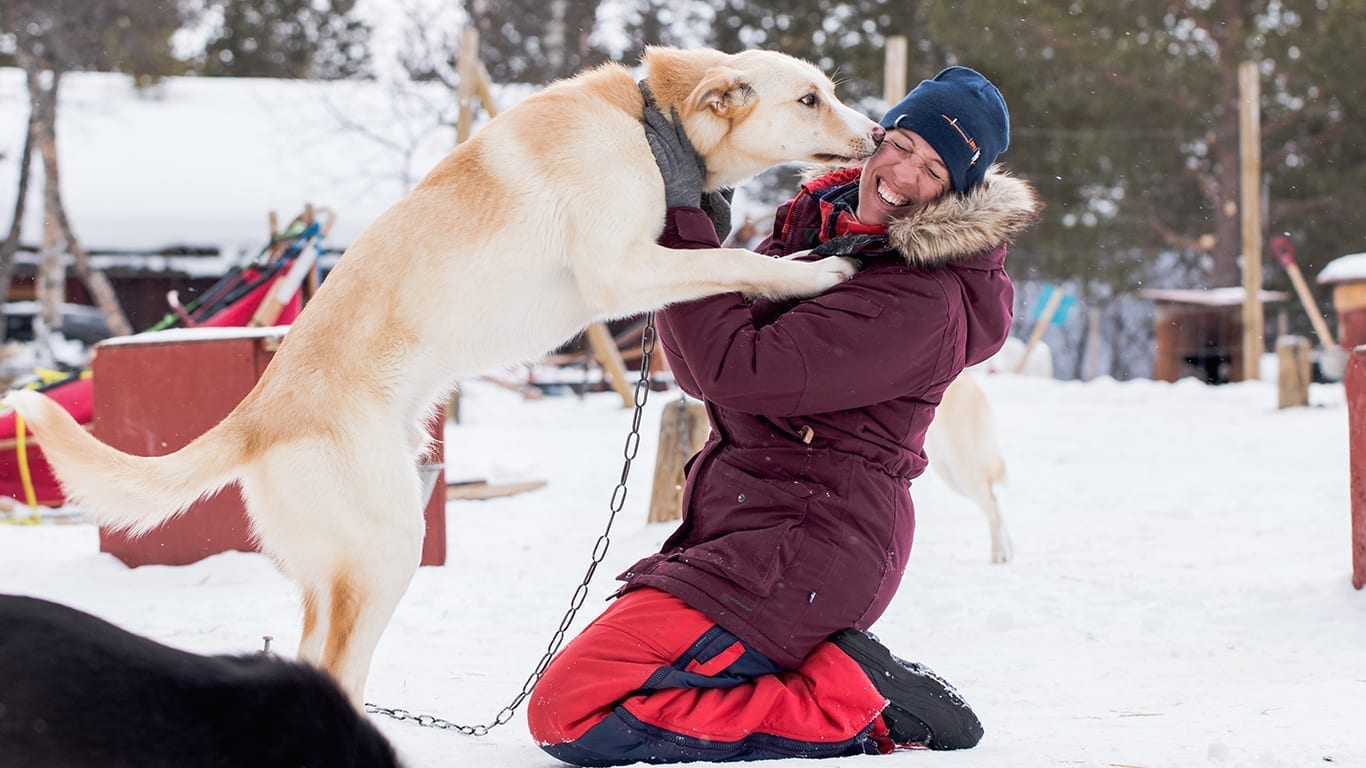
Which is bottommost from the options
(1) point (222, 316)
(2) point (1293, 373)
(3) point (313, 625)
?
(2) point (1293, 373)

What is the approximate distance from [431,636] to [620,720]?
5.36 feet

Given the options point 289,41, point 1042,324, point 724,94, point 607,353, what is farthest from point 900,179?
point 289,41

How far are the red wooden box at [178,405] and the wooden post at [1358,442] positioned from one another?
3.10 m

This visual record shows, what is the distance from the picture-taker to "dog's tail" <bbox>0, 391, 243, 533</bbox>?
2314 millimetres

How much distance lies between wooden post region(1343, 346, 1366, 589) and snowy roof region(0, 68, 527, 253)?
12887 millimetres

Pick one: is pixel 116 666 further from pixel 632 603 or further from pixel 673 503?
pixel 673 503

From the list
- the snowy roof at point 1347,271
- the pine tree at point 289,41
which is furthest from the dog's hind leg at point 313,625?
the pine tree at point 289,41

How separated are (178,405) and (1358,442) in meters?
4.04

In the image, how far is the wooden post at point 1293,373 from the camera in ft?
31.8

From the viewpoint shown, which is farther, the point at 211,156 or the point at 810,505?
the point at 211,156

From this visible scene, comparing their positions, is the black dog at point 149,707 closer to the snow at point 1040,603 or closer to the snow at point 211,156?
the snow at point 1040,603

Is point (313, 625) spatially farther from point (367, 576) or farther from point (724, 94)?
point (724, 94)

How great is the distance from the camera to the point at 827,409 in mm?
2283

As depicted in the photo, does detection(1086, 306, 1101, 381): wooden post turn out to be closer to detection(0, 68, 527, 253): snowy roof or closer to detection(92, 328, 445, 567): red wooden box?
detection(0, 68, 527, 253): snowy roof
